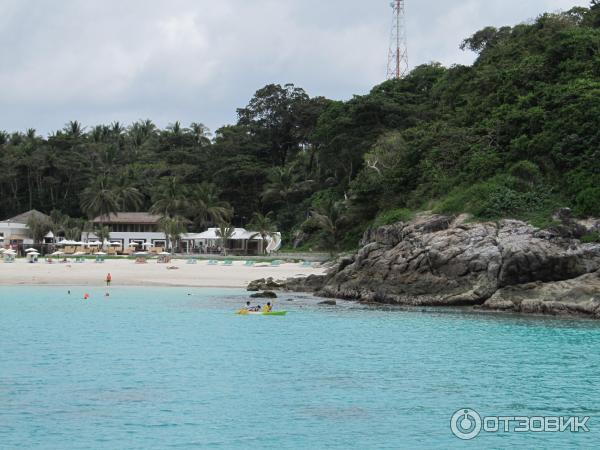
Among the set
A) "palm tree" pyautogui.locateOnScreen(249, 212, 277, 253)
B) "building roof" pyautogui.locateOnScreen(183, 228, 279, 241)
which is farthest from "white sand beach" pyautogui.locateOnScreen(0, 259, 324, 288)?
"building roof" pyautogui.locateOnScreen(183, 228, 279, 241)

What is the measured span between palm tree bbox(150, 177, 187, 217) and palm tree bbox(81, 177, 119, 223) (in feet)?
18.2

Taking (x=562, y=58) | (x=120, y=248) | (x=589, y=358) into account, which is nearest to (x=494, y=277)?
(x=589, y=358)

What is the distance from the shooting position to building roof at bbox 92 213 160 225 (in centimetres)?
7862

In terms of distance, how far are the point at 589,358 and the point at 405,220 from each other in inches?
738

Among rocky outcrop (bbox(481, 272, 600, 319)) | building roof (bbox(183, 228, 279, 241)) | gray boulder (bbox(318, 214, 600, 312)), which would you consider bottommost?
rocky outcrop (bbox(481, 272, 600, 319))

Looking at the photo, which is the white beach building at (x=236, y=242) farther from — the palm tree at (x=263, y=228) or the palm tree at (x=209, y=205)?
the palm tree at (x=209, y=205)

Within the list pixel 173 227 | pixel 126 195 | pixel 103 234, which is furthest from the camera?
pixel 126 195

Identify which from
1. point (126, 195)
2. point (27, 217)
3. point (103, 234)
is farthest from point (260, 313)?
point (27, 217)

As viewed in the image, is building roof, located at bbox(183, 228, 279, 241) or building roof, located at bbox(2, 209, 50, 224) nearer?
building roof, located at bbox(183, 228, 279, 241)

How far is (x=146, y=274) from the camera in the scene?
49.1m

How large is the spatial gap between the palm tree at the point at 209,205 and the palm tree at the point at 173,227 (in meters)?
2.20

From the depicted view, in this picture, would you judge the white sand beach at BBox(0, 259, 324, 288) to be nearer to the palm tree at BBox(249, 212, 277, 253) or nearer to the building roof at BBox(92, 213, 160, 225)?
the palm tree at BBox(249, 212, 277, 253)

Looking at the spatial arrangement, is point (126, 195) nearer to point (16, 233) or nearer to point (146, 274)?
point (16, 233)

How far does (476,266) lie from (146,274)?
24.8 m
